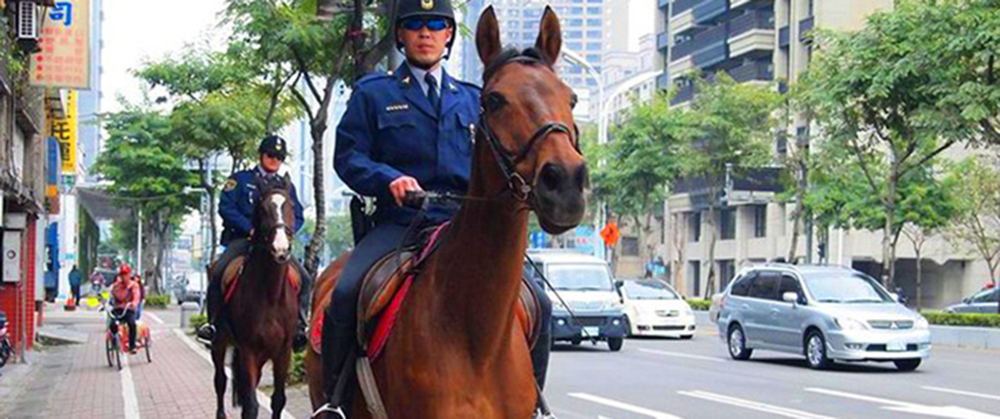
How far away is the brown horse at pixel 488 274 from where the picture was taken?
15.2 ft

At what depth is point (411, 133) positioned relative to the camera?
18.9 feet

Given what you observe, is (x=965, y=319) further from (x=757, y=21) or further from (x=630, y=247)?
(x=630, y=247)

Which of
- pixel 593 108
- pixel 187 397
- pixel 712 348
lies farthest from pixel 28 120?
pixel 593 108

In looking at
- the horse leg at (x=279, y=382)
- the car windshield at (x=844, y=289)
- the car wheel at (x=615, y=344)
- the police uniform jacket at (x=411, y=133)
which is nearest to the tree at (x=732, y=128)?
the car wheel at (x=615, y=344)

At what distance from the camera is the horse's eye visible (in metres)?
4.71

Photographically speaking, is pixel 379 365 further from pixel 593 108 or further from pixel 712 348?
pixel 593 108

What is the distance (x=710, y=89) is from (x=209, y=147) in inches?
712

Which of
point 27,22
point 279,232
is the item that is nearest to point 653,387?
point 279,232

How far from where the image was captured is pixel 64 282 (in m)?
70.9

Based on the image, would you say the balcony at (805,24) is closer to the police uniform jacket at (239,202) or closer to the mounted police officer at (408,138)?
the police uniform jacket at (239,202)

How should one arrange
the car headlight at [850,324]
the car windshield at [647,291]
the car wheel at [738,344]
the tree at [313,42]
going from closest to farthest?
the tree at [313,42] → the car headlight at [850,324] → the car wheel at [738,344] → the car windshield at [647,291]

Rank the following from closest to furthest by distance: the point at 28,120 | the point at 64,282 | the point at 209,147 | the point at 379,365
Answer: the point at 379,365 → the point at 28,120 → the point at 209,147 → the point at 64,282

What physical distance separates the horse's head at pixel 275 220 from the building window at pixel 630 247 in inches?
3250

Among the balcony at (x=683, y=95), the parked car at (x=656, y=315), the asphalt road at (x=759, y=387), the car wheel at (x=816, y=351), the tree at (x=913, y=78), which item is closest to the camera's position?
the asphalt road at (x=759, y=387)
